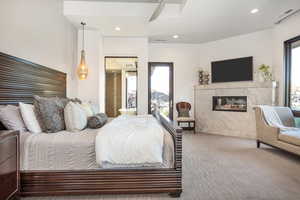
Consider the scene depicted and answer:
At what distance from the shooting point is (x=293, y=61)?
14.4ft

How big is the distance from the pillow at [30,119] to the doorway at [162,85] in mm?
4075

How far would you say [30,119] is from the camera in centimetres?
218

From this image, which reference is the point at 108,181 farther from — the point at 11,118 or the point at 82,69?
the point at 82,69

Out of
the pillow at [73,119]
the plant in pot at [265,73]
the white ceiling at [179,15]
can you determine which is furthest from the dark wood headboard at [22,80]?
the plant in pot at [265,73]

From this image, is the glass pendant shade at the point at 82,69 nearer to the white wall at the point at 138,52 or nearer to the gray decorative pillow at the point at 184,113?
the white wall at the point at 138,52

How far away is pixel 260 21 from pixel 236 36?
3.31ft

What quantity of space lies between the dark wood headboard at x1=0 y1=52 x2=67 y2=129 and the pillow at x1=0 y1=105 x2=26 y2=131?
23 cm

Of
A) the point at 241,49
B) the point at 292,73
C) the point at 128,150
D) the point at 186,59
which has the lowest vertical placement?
the point at 128,150

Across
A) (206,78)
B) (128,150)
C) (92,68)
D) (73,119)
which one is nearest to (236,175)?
(128,150)

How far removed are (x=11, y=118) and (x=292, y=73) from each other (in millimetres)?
5765

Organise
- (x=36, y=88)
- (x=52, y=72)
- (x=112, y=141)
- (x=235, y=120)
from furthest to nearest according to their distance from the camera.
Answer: (x=235, y=120) → (x=52, y=72) → (x=36, y=88) → (x=112, y=141)

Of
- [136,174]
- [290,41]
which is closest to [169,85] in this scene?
[290,41]

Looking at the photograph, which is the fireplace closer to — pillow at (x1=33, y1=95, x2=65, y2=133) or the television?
the television

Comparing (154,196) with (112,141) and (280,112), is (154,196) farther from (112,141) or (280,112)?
(280,112)
